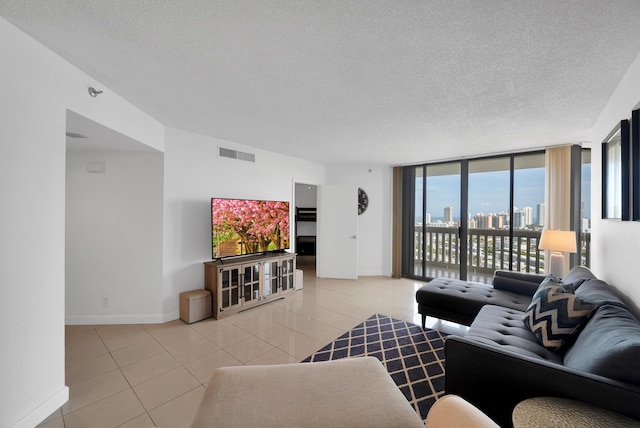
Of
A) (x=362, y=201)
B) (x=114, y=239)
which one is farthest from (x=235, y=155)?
(x=362, y=201)

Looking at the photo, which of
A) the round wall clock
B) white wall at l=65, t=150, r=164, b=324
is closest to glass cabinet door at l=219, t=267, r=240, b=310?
white wall at l=65, t=150, r=164, b=324

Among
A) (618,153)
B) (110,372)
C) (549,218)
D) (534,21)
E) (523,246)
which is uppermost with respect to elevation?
(534,21)

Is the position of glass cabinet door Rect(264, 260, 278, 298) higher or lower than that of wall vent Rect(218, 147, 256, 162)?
lower

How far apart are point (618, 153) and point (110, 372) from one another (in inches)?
174

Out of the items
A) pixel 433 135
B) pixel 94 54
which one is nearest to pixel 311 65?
pixel 94 54

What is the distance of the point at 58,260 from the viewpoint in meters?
1.78

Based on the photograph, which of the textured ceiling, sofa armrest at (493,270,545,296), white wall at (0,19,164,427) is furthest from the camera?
sofa armrest at (493,270,545,296)

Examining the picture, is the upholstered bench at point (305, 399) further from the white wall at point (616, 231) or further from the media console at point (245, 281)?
the media console at point (245, 281)

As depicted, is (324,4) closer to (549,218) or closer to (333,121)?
(333,121)

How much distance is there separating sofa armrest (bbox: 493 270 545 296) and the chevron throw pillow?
1013 millimetres

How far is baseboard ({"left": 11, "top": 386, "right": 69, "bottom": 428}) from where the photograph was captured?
1.54 m

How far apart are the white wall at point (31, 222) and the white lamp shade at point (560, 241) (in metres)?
4.80

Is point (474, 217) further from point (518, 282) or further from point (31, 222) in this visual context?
point (31, 222)

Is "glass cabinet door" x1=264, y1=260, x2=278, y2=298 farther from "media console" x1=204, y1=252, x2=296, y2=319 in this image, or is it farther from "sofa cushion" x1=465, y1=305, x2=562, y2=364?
"sofa cushion" x1=465, y1=305, x2=562, y2=364
